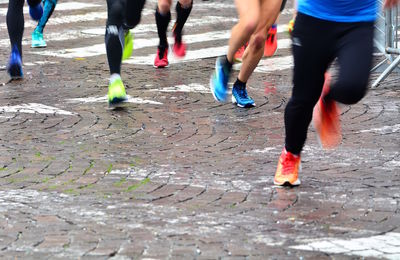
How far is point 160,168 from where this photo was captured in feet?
24.3

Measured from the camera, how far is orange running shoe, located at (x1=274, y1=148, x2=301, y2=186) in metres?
6.87

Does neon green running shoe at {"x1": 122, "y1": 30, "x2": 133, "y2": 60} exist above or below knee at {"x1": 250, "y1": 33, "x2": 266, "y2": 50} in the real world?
below

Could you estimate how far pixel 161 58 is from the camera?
11.8 m

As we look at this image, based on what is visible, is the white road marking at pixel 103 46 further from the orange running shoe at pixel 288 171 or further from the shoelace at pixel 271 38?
the orange running shoe at pixel 288 171

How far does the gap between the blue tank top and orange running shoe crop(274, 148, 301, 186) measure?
929 millimetres

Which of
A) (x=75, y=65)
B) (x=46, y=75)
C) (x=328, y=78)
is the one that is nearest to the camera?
(x=328, y=78)

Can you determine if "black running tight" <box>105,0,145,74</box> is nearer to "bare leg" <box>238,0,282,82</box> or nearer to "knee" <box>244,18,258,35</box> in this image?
"bare leg" <box>238,0,282,82</box>

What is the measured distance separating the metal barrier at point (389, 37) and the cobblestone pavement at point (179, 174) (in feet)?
0.55

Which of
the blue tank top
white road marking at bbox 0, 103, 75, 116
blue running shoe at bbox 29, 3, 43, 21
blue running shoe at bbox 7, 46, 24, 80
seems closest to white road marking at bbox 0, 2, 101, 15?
blue running shoe at bbox 29, 3, 43, 21

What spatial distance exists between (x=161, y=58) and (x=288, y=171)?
515 cm

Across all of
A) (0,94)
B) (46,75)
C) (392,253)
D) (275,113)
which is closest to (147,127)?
(275,113)

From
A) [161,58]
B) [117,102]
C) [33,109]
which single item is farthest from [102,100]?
[161,58]

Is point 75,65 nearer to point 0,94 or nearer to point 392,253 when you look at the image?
point 0,94

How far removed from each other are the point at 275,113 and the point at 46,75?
300cm
